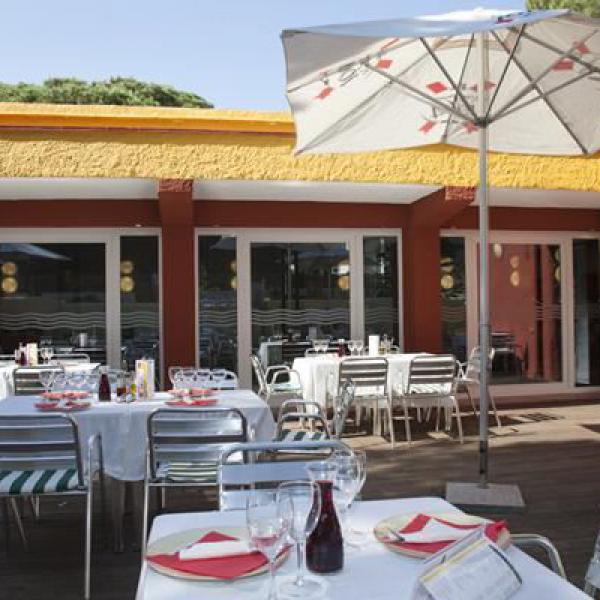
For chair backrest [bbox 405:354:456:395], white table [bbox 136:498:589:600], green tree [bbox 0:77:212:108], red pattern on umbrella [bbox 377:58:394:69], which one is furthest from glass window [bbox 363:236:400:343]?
green tree [bbox 0:77:212:108]

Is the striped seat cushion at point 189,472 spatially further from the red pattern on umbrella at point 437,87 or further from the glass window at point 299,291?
the glass window at point 299,291

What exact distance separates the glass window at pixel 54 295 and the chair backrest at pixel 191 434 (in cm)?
518

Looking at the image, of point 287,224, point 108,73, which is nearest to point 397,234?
point 287,224

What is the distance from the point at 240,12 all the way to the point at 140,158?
384 centimetres

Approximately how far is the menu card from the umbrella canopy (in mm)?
2726

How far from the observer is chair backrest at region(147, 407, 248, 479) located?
365 cm

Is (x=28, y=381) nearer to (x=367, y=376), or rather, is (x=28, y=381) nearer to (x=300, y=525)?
(x=367, y=376)

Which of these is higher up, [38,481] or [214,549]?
[214,549]

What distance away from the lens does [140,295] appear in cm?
870

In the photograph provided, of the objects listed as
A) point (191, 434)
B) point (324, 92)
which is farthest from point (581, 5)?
point (191, 434)

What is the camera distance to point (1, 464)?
3646mm

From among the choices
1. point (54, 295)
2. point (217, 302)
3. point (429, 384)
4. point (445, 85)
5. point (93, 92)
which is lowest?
point (429, 384)

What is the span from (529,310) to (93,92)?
17.9 meters

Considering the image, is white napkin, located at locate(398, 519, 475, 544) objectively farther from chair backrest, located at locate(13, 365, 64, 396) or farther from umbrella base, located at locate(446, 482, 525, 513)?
chair backrest, located at locate(13, 365, 64, 396)
